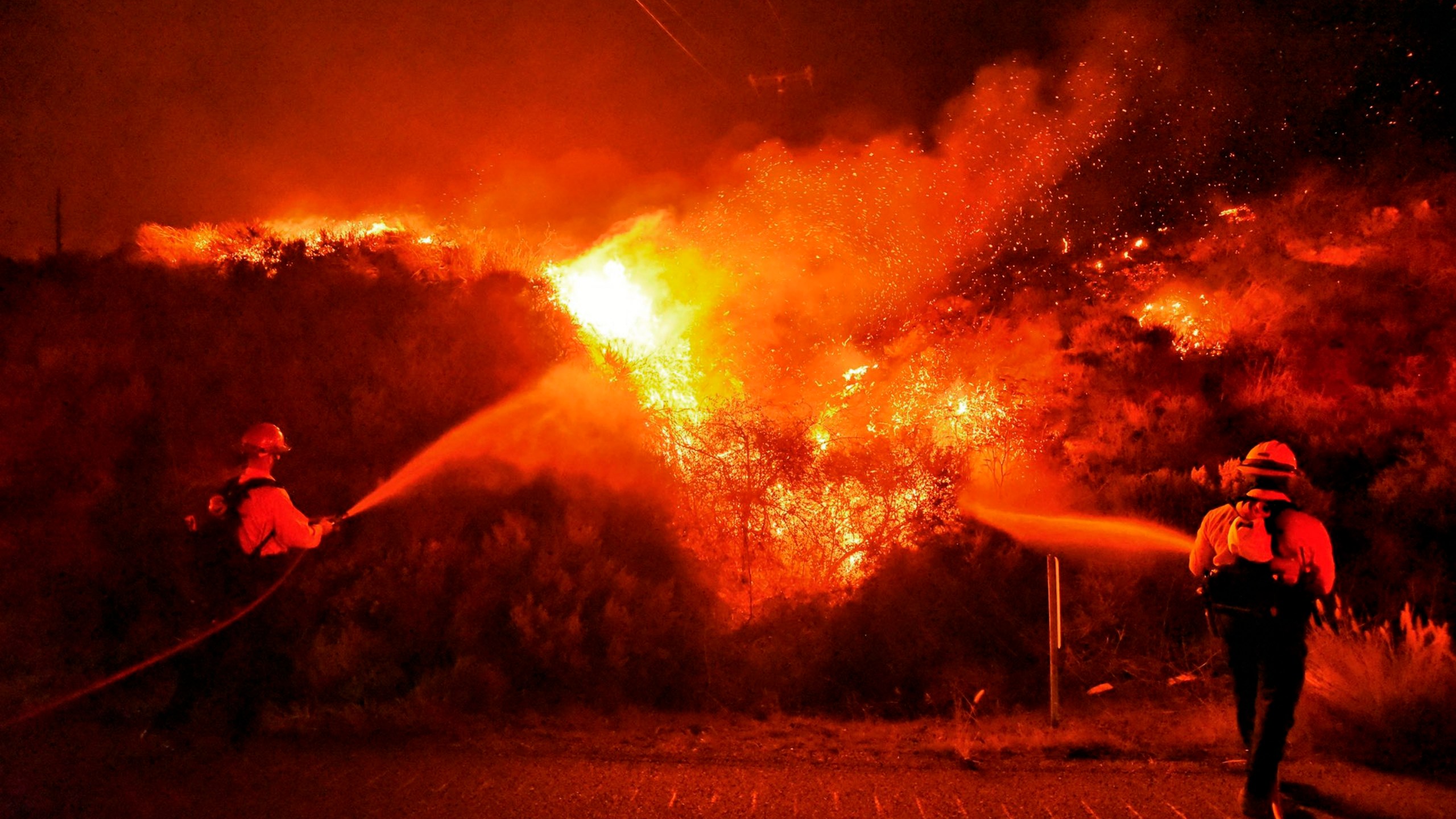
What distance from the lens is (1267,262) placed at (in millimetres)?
19969

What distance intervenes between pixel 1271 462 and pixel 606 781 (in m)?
3.77

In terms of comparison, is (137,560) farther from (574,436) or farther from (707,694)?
(707,694)

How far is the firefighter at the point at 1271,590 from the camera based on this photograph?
4.52 meters

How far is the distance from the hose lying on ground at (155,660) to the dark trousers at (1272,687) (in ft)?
18.7

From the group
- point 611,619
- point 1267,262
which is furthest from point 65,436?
point 1267,262

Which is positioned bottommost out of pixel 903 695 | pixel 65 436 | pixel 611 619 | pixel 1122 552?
pixel 903 695

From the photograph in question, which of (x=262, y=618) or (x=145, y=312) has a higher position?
(x=145, y=312)

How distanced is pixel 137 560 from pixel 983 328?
57.5 feet

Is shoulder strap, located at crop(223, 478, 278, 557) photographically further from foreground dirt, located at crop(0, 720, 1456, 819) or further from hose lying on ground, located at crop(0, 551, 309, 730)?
foreground dirt, located at crop(0, 720, 1456, 819)

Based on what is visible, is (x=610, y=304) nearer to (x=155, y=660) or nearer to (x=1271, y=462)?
(x=155, y=660)

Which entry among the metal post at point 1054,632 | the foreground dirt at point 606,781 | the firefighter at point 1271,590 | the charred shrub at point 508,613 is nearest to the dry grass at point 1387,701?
the foreground dirt at point 606,781

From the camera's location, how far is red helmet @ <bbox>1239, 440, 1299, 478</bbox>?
470 cm

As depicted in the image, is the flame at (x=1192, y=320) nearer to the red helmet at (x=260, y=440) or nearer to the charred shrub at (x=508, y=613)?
the charred shrub at (x=508, y=613)

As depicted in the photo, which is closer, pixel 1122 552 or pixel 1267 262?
pixel 1122 552
